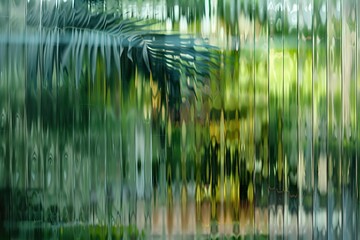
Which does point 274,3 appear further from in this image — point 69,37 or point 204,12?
point 69,37

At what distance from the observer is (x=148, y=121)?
1493 millimetres

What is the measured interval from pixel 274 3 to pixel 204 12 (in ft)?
0.69

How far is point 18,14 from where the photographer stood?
1.50 m

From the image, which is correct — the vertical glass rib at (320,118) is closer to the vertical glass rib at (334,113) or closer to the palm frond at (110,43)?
the vertical glass rib at (334,113)

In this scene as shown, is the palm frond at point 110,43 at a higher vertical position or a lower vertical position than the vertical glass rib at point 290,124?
higher

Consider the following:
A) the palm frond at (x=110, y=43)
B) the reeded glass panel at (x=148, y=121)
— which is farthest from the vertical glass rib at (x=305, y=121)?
the palm frond at (x=110, y=43)

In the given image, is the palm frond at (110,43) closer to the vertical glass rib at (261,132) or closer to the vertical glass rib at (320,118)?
the vertical glass rib at (261,132)

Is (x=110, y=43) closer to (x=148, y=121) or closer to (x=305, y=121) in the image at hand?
(x=148, y=121)

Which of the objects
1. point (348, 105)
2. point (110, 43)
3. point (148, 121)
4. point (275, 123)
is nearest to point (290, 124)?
point (275, 123)

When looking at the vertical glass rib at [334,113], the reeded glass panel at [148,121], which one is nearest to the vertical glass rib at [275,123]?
the reeded glass panel at [148,121]

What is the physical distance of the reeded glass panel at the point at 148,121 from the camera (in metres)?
1.49

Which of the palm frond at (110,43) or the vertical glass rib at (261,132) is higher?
the palm frond at (110,43)

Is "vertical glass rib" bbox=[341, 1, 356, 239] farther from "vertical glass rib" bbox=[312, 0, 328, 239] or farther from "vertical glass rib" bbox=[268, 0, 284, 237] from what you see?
"vertical glass rib" bbox=[268, 0, 284, 237]

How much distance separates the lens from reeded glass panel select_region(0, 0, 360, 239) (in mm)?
1488
